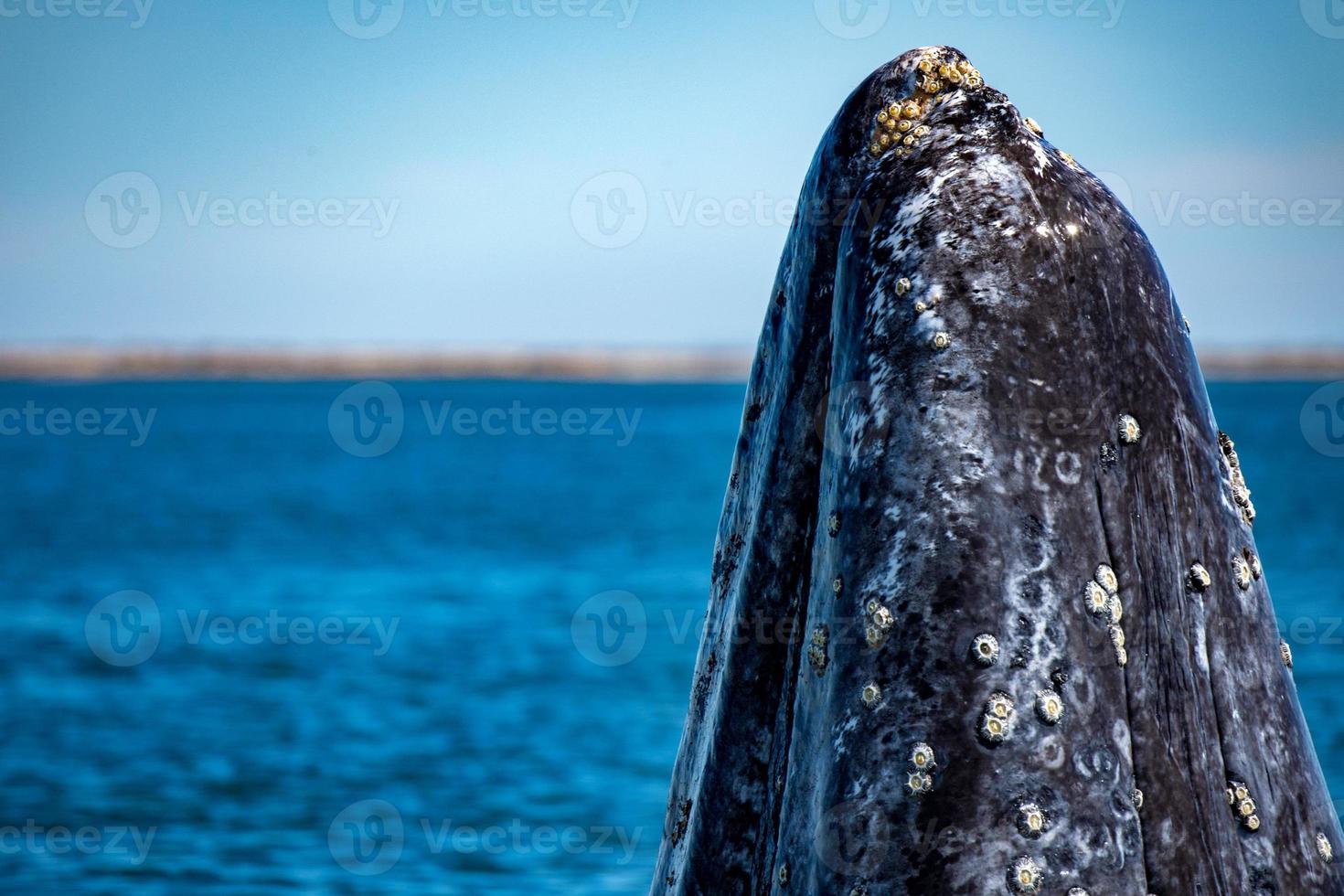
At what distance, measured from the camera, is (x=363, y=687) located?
73.3 feet

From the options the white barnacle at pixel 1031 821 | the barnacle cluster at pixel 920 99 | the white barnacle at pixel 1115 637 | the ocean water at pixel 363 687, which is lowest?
the white barnacle at pixel 1031 821

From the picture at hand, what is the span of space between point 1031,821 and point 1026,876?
78mm

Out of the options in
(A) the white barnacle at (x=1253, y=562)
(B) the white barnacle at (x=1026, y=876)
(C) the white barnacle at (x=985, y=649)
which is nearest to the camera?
(B) the white barnacle at (x=1026, y=876)

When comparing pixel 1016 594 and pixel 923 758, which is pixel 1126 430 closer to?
pixel 1016 594

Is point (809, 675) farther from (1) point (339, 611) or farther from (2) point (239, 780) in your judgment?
(1) point (339, 611)

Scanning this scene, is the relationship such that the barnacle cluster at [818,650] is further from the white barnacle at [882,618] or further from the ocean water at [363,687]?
the ocean water at [363,687]

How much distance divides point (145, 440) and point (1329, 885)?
135m

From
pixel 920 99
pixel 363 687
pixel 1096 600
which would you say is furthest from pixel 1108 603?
pixel 363 687

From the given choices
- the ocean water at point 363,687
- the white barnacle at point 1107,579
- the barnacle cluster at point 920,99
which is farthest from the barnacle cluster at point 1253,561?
the ocean water at point 363,687

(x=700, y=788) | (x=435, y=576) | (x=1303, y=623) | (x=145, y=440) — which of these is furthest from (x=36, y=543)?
(x=145, y=440)

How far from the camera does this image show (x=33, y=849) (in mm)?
13258

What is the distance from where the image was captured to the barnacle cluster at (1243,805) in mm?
2154

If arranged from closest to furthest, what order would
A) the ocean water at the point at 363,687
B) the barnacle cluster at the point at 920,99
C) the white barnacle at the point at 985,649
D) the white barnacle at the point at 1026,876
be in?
the white barnacle at the point at 1026,876, the white barnacle at the point at 985,649, the barnacle cluster at the point at 920,99, the ocean water at the point at 363,687

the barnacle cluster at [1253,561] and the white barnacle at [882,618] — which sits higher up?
the barnacle cluster at [1253,561]
